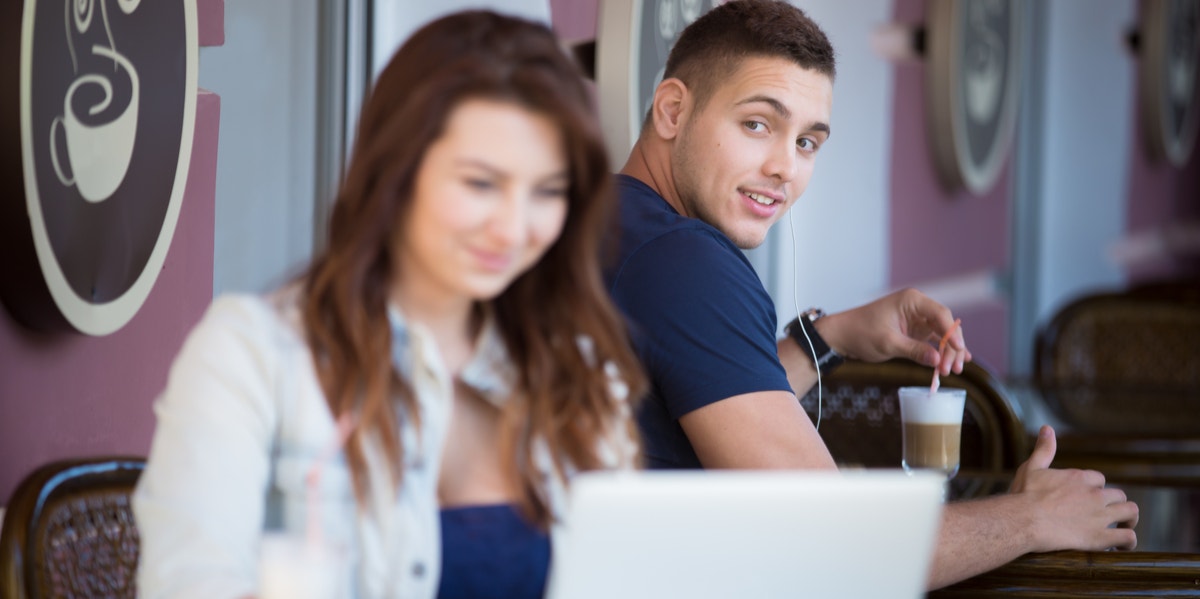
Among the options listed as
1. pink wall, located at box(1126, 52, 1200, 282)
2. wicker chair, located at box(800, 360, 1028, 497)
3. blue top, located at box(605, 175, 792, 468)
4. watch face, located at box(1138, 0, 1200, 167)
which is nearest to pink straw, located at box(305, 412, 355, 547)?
blue top, located at box(605, 175, 792, 468)

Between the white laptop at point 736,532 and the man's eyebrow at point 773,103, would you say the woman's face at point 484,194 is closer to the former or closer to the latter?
the white laptop at point 736,532

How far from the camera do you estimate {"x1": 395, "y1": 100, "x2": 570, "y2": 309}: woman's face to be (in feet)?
3.70

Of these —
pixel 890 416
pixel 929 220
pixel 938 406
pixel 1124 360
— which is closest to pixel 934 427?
pixel 938 406

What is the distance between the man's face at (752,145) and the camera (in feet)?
5.87

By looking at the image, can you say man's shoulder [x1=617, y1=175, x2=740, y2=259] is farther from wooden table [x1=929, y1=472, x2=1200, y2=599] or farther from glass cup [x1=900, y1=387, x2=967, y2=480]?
wooden table [x1=929, y1=472, x2=1200, y2=599]

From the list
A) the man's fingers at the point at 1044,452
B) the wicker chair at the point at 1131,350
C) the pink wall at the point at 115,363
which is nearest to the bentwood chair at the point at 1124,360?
the wicker chair at the point at 1131,350

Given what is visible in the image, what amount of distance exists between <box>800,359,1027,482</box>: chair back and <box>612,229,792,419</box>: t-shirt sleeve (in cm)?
77

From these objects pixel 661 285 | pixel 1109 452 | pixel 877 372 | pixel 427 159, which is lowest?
pixel 1109 452

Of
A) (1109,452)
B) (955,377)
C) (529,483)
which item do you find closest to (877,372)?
(955,377)

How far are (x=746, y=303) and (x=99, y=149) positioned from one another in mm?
766

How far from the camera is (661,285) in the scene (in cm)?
162

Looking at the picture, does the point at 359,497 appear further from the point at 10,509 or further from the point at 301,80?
the point at 301,80

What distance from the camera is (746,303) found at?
5.32 feet

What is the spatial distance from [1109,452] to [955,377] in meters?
0.68
